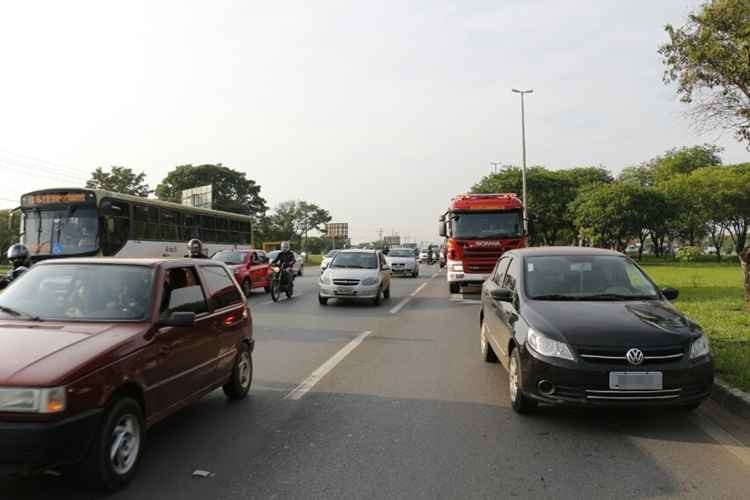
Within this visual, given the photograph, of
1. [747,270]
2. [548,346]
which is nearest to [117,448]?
[548,346]

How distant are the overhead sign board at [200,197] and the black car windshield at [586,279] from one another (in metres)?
51.8

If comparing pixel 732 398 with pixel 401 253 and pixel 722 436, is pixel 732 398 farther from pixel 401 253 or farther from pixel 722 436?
pixel 401 253

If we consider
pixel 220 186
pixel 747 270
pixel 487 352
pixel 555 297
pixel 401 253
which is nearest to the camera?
pixel 555 297

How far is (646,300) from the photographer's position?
6.13 meters

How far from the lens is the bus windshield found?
55.7 ft

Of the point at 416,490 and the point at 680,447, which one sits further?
the point at 680,447

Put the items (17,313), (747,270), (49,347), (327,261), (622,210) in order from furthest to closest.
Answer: (622,210) → (327,261) → (747,270) → (17,313) → (49,347)

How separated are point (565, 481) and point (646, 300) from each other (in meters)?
2.74

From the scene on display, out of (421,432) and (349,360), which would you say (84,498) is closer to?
(421,432)

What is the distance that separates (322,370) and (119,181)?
67.6 metres

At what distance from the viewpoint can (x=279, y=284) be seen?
1792 centimetres

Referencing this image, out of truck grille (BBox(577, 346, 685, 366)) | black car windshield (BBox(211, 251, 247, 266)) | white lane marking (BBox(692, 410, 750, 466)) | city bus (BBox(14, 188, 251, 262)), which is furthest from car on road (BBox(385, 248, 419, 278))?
truck grille (BBox(577, 346, 685, 366))

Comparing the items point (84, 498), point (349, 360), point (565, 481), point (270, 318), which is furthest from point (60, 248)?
point (565, 481)

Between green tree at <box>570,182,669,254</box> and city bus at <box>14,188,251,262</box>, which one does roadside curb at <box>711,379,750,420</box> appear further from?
green tree at <box>570,182,669,254</box>
